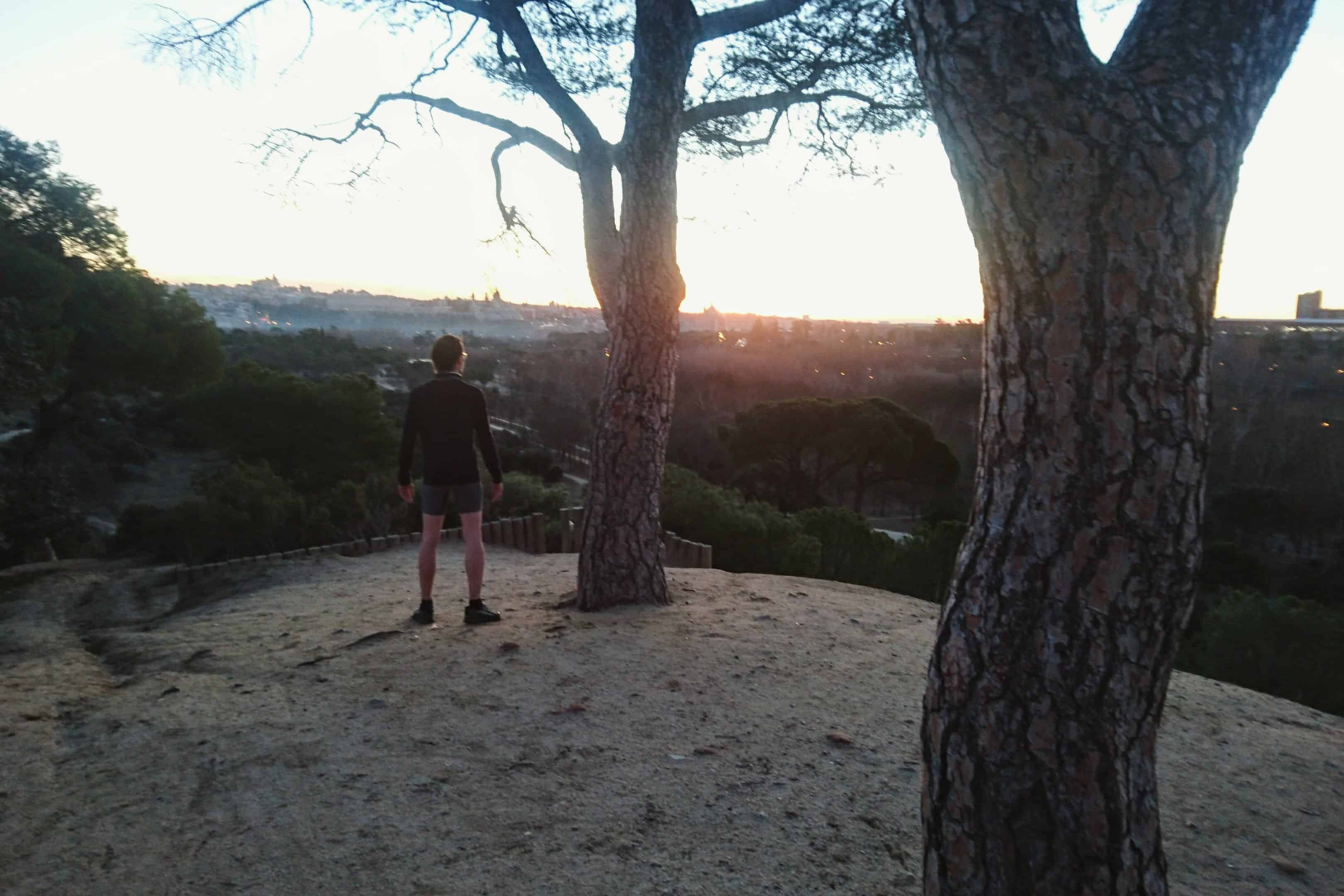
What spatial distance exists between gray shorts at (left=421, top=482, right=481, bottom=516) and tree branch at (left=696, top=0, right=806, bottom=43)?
10.5ft

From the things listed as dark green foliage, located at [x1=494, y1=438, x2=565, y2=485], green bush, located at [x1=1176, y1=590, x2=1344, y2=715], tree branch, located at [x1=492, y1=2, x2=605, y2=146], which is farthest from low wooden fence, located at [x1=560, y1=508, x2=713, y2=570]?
dark green foliage, located at [x1=494, y1=438, x2=565, y2=485]

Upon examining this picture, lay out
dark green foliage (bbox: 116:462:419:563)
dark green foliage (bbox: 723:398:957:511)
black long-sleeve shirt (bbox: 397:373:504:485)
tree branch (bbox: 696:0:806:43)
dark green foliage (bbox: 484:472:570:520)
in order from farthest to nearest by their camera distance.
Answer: dark green foliage (bbox: 723:398:957:511) → dark green foliage (bbox: 484:472:570:520) → dark green foliage (bbox: 116:462:419:563) → tree branch (bbox: 696:0:806:43) → black long-sleeve shirt (bbox: 397:373:504:485)

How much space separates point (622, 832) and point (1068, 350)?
1949 mm

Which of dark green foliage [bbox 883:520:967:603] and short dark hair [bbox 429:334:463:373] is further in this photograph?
dark green foliage [bbox 883:520:967:603]

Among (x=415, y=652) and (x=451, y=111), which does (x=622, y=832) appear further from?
(x=451, y=111)

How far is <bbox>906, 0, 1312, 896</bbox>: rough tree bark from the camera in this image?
178 cm

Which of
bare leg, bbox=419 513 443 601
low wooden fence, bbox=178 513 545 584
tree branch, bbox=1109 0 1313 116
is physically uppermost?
tree branch, bbox=1109 0 1313 116

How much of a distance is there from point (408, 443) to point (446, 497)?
371mm

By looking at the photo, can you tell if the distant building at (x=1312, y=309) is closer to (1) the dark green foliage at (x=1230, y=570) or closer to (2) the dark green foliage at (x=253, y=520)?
(1) the dark green foliage at (x=1230, y=570)

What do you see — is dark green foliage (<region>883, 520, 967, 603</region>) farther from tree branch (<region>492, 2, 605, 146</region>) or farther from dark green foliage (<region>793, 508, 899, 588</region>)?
tree branch (<region>492, 2, 605, 146</region>)

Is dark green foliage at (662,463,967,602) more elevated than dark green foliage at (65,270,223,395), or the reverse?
dark green foliage at (65,270,223,395)

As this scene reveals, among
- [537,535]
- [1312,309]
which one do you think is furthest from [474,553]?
[1312,309]

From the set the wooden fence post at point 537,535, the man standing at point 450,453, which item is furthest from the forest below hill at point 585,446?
the man standing at point 450,453

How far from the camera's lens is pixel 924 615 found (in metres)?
5.95
